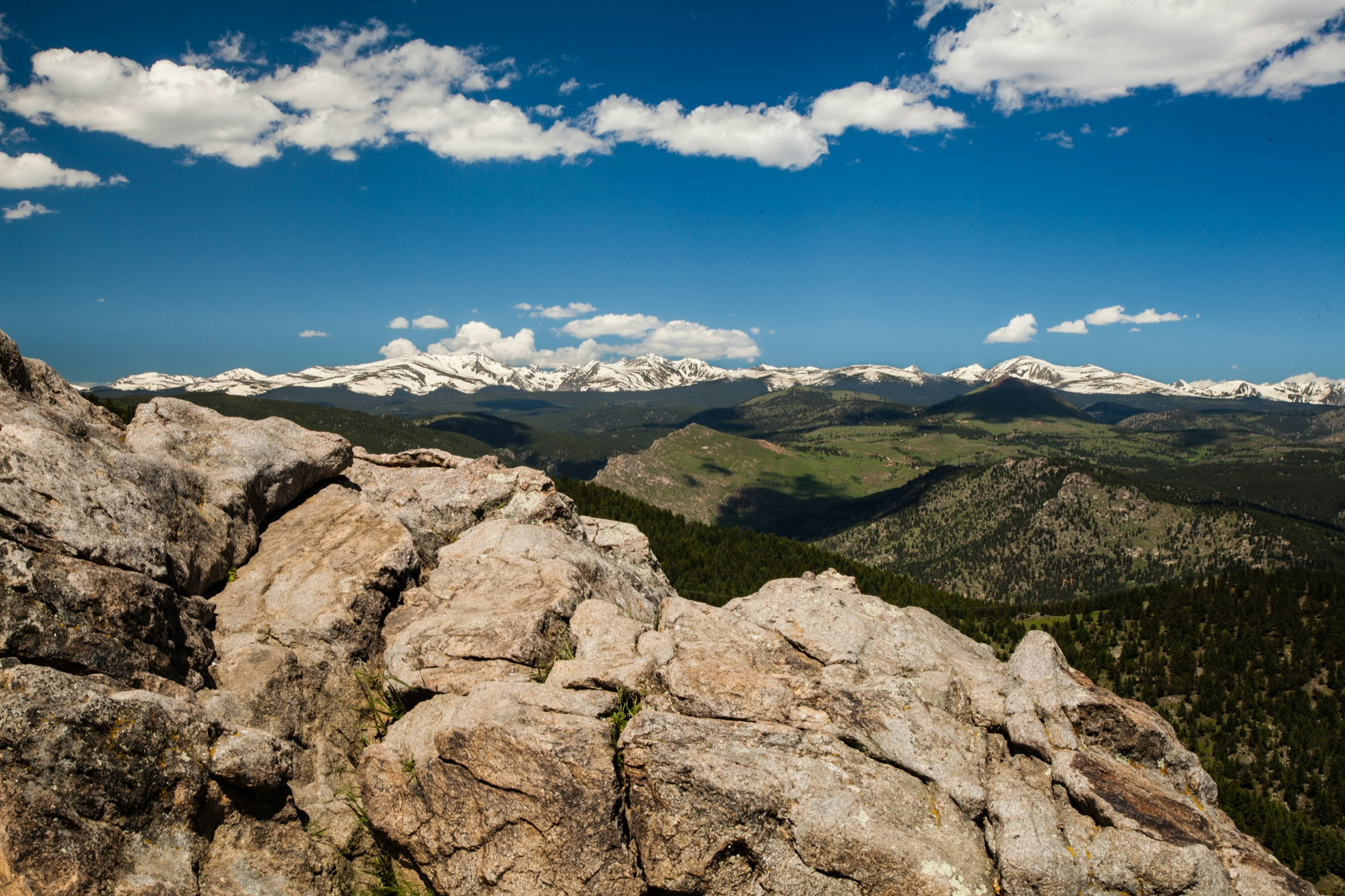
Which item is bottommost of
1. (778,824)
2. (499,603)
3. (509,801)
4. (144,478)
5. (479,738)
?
(778,824)

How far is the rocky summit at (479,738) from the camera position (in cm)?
1146

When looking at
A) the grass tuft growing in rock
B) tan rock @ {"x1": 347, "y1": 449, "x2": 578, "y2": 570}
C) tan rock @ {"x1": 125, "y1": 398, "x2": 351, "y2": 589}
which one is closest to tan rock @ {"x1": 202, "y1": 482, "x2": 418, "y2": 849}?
tan rock @ {"x1": 125, "y1": 398, "x2": 351, "y2": 589}

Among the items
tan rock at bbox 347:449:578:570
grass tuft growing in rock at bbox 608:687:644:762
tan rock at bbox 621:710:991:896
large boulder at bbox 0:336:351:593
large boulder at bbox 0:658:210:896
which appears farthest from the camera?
tan rock at bbox 347:449:578:570

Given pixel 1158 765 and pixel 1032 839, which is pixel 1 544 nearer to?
pixel 1032 839

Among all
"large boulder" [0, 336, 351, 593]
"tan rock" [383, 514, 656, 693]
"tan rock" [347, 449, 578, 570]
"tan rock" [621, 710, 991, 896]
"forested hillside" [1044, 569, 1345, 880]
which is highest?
"large boulder" [0, 336, 351, 593]

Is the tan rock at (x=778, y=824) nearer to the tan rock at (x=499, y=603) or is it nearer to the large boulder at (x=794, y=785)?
the large boulder at (x=794, y=785)

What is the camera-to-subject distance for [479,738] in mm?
13922

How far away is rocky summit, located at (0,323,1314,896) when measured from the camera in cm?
1146

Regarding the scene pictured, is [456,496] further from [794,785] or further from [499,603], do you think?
[794,785]

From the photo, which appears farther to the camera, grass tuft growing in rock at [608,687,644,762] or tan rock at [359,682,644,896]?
grass tuft growing in rock at [608,687,644,762]

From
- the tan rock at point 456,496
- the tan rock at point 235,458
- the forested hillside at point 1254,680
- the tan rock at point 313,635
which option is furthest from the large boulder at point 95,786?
the forested hillside at point 1254,680

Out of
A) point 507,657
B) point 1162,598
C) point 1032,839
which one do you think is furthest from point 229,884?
point 1162,598

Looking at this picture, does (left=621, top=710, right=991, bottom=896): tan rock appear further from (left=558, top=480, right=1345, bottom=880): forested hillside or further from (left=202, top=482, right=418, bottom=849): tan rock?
(left=558, top=480, right=1345, bottom=880): forested hillside

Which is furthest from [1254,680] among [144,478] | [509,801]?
[144,478]
